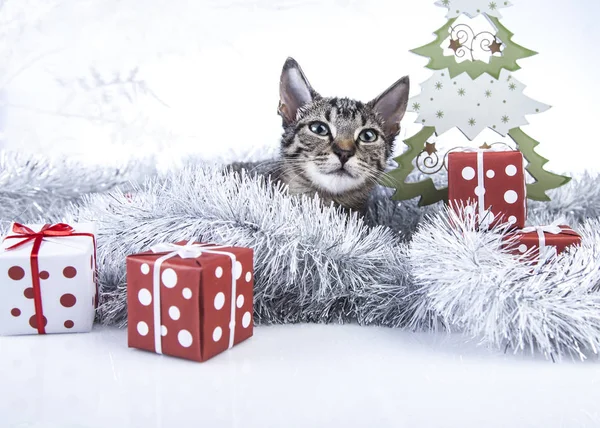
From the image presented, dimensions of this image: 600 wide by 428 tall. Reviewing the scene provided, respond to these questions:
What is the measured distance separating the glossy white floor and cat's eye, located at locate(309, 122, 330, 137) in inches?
15.3

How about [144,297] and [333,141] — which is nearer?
[144,297]

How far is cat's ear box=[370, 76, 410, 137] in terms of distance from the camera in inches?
45.0

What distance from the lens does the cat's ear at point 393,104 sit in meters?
1.14

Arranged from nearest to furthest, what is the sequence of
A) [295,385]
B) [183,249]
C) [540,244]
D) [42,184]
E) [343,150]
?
[295,385] → [183,249] → [540,244] → [343,150] → [42,184]

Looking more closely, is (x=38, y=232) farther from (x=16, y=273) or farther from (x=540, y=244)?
(x=540, y=244)

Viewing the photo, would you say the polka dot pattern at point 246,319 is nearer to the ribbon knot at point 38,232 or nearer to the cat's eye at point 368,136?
the ribbon knot at point 38,232

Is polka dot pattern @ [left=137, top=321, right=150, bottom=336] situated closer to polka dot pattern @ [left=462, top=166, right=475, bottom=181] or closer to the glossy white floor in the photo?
the glossy white floor

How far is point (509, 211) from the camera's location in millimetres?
1025

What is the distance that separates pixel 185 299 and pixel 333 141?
446 mm

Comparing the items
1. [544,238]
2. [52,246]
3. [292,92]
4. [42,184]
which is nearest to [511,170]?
[544,238]

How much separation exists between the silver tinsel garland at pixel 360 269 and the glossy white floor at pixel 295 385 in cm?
6

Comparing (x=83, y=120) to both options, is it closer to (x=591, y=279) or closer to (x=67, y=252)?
→ (x=67, y=252)

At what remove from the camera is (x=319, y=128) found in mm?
1107

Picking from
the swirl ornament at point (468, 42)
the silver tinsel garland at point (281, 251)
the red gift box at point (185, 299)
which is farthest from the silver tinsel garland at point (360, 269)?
the swirl ornament at point (468, 42)
